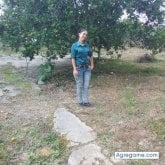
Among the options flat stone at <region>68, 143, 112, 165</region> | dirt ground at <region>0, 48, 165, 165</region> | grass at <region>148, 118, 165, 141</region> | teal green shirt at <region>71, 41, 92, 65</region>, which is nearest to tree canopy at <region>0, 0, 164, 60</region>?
dirt ground at <region>0, 48, 165, 165</region>

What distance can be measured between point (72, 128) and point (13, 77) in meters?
6.23

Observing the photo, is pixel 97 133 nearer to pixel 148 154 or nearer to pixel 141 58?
pixel 148 154

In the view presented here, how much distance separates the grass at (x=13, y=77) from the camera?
11547 mm

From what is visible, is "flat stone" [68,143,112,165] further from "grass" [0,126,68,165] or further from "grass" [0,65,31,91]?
"grass" [0,65,31,91]

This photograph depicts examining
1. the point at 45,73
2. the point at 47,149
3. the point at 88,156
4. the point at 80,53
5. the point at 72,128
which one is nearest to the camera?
the point at 88,156

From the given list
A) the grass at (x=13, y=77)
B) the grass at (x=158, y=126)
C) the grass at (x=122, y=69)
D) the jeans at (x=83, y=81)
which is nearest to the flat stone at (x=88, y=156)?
the grass at (x=158, y=126)

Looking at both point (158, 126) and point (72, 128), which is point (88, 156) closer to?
point (72, 128)

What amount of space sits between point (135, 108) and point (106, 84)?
2.79 meters

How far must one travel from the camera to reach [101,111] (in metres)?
8.20

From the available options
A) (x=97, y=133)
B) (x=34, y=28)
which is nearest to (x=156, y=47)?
(x=34, y=28)

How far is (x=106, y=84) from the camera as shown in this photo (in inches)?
434

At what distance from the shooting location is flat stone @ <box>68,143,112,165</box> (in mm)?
5926

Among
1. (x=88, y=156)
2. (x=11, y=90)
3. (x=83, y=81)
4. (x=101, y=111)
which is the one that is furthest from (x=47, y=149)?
(x=11, y=90)

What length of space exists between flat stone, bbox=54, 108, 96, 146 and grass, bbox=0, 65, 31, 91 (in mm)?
3225
